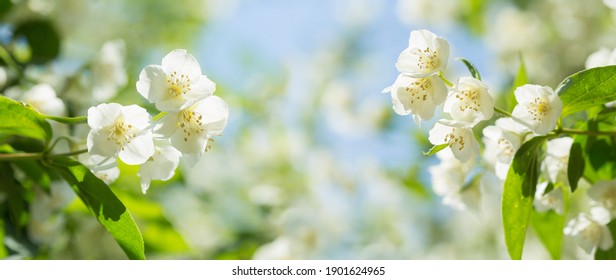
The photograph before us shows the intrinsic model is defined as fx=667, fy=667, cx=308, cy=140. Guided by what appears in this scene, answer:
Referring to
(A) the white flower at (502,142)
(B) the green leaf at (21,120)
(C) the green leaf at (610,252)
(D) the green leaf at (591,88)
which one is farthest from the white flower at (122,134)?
(C) the green leaf at (610,252)

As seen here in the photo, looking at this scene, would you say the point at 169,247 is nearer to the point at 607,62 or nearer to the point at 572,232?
the point at 572,232

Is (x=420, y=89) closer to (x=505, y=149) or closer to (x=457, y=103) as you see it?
(x=457, y=103)

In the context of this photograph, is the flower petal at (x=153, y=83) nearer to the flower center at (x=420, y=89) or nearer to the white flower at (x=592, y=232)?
the flower center at (x=420, y=89)

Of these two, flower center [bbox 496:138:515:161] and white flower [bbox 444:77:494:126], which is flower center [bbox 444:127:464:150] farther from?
flower center [bbox 496:138:515:161]

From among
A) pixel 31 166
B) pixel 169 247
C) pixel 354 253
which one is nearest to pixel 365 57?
pixel 354 253

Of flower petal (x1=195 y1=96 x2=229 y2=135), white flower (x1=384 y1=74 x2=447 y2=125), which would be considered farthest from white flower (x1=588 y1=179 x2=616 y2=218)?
flower petal (x1=195 y1=96 x2=229 y2=135)

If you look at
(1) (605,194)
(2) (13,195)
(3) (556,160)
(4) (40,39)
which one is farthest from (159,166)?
(4) (40,39)

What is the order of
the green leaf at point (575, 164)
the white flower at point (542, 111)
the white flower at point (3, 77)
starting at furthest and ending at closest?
1. the white flower at point (3, 77)
2. the green leaf at point (575, 164)
3. the white flower at point (542, 111)

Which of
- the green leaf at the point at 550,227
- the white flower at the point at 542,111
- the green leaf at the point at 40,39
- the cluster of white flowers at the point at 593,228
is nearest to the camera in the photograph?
the white flower at the point at 542,111
